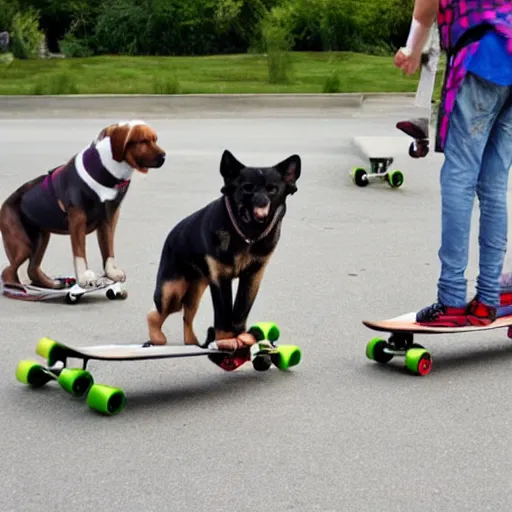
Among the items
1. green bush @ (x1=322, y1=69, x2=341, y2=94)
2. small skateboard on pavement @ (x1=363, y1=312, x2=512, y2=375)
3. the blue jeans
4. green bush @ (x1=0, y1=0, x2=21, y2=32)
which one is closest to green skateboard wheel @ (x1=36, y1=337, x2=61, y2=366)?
small skateboard on pavement @ (x1=363, y1=312, x2=512, y2=375)

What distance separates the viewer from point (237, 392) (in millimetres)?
5383

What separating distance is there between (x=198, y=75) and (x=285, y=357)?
1971 centimetres

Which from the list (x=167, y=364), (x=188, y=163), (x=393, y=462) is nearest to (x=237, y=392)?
(x=167, y=364)

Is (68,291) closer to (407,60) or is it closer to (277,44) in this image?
(407,60)

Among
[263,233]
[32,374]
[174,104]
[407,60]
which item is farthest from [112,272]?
[174,104]

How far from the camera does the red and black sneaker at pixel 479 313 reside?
5773mm

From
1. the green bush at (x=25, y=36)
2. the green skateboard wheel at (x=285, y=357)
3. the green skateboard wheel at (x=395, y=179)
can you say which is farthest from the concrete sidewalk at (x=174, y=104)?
the green skateboard wheel at (x=285, y=357)

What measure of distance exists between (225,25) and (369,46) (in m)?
3.42

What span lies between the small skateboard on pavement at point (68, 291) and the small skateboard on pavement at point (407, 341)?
195 centimetres

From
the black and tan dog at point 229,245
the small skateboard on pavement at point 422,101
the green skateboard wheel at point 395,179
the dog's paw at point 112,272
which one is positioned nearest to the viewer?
the black and tan dog at point 229,245

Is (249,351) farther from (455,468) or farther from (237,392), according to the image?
(455,468)

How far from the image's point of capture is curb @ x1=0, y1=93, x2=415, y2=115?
68.8 feet

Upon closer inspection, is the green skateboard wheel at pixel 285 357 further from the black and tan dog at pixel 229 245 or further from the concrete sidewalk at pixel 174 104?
the concrete sidewalk at pixel 174 104

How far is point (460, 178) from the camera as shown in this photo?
5602mm
